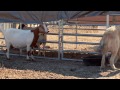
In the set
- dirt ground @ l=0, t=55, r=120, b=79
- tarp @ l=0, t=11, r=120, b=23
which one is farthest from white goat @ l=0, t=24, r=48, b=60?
dirt ground @ l=0, t=55, r=120, b=79

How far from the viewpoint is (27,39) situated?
11273 mm

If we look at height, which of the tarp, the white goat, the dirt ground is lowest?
the dirt ground

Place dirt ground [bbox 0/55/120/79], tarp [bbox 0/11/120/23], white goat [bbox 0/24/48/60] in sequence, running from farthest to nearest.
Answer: white goat [bbox 0/24/48/60], tarp [bbox 0/11/120/23], dirt ground [bbox 0/55/120/79]

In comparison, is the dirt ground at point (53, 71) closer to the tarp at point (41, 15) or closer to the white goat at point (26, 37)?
the white goat at point (26, 37)

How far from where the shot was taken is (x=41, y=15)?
1119cm

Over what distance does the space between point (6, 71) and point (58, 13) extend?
340cm

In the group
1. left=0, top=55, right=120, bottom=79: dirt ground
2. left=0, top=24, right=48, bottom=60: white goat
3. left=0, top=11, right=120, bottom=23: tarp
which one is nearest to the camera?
left=0, top=55, right=120, bottom=79: dirt ground

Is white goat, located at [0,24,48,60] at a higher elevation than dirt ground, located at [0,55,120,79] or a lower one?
→ higher

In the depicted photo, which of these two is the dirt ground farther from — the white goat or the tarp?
the tarp

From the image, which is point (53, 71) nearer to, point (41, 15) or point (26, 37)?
point (26, 37)

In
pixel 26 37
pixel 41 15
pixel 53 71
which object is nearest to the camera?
pixel 53 71

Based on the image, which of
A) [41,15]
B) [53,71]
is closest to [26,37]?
[41,15]

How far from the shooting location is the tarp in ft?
34.7
